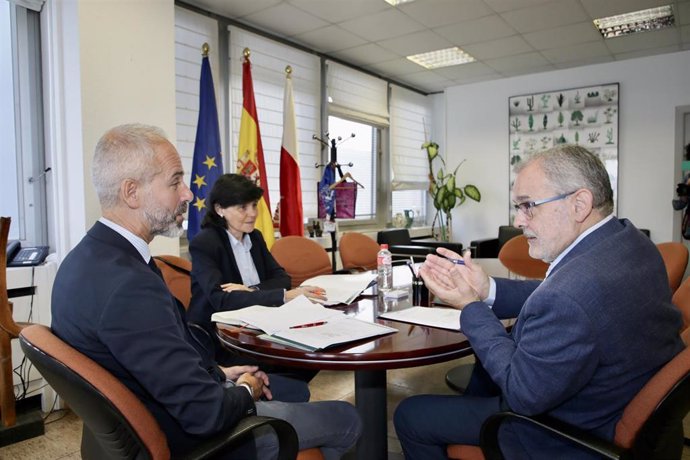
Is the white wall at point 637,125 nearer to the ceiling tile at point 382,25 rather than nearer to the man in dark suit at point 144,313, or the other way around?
the ceiling tile at point 382,25

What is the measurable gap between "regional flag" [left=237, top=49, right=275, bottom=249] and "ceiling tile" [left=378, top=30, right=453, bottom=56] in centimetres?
172

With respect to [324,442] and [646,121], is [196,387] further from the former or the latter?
[646,121]

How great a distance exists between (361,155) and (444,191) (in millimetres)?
1329

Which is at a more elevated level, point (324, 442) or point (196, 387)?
point (196, 387)

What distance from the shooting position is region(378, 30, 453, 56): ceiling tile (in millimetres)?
4875

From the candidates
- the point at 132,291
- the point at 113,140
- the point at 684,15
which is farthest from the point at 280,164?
the point at 684,15

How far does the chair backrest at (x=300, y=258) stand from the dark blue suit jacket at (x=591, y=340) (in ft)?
7.24

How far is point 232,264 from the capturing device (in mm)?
2309

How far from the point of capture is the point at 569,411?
3.81 ft

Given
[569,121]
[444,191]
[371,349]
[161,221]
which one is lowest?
[371,349]

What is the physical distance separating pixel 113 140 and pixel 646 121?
6324 mm

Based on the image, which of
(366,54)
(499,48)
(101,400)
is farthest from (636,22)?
(101,400)

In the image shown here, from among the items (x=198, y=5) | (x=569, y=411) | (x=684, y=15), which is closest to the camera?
(x=569, y=411)

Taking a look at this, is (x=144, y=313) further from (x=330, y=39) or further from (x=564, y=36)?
(x=564, y=36)
